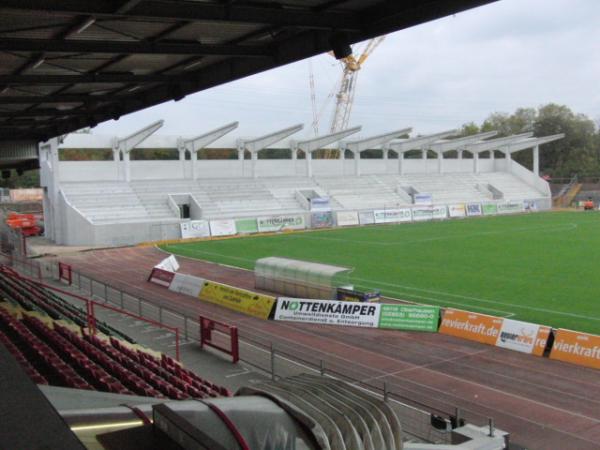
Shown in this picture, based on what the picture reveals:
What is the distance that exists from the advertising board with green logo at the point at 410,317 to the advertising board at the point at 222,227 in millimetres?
29566

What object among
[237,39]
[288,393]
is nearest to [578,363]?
[237,39]

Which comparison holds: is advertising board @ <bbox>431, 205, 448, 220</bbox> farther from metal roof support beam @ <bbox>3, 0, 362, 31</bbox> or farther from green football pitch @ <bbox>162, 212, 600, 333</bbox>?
metal roof support beam @ <bbox>3, 0, 362, 31</bbox>

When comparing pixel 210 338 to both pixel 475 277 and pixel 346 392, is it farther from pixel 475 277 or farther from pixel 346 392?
pixel 475 277

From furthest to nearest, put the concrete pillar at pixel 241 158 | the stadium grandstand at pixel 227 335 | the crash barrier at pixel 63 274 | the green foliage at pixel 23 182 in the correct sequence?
the green foliage at pixel 23 182
the concrete pillar at pixel 241 158
the crash barrier at pixel 63 274
the stadium grandstand at pixel 227 335

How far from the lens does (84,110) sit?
22.8 metres

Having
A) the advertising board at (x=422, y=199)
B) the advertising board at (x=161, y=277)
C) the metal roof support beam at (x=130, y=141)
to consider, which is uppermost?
the metal roof support beam at (x=130, y=141)

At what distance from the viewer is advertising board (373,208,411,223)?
54.1m

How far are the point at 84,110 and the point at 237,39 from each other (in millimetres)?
12083

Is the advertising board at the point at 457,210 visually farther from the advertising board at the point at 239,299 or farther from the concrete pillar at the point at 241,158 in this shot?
the advertising board at the point at 239,299

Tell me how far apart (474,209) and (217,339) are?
48059 millimetres

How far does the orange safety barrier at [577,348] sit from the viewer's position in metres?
14.1

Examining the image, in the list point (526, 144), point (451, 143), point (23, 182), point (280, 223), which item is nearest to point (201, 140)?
point (280, 223)

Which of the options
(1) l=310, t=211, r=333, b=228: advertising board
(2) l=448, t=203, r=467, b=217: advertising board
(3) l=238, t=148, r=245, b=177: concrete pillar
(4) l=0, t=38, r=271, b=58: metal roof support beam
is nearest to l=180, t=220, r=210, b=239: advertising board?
(1) l=310, t=211, r=333, b=228: advertising board

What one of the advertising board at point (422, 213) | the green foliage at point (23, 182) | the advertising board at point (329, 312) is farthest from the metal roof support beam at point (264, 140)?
the green foliage at point (23, 182)
